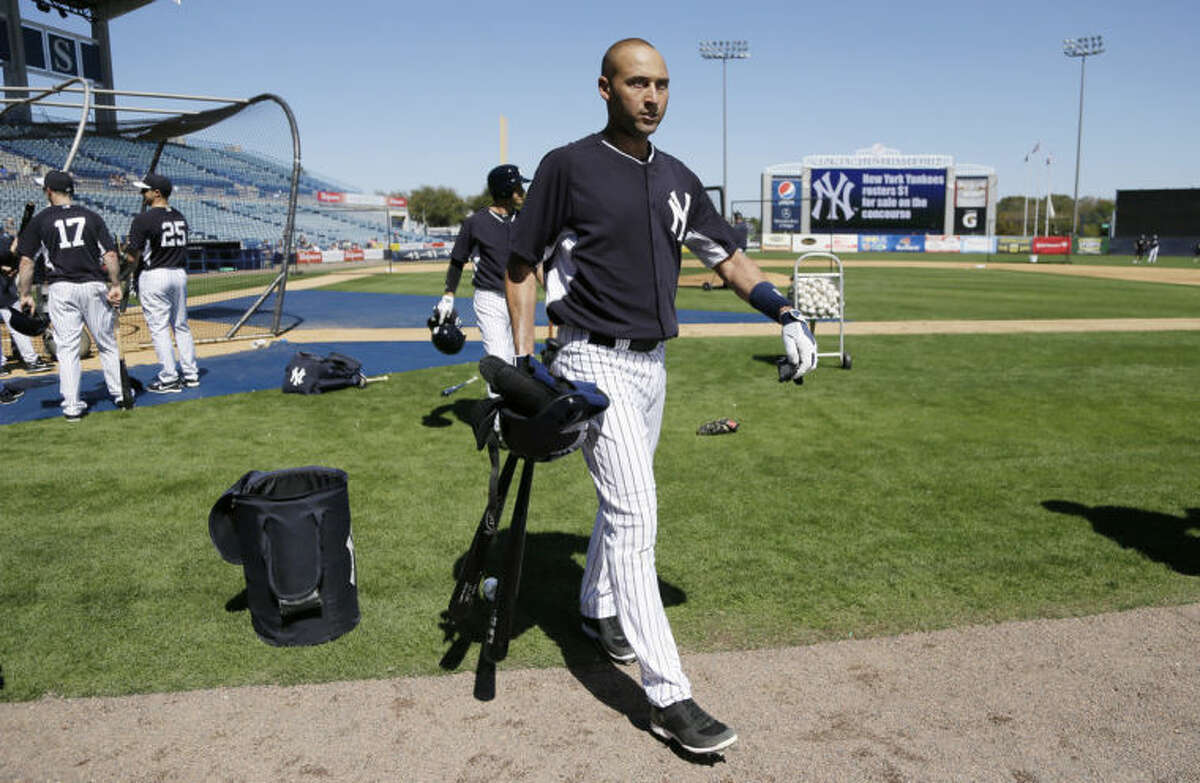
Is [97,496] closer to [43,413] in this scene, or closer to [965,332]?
[43,413]

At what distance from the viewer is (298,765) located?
2770 mm

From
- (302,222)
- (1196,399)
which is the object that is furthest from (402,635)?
(302,222)

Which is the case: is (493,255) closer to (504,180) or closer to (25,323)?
(504,180)

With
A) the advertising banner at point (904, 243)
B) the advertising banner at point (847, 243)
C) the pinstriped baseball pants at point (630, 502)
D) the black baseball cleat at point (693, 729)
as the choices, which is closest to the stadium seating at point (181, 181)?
the pinstriped baseball pants at point (630, 502)

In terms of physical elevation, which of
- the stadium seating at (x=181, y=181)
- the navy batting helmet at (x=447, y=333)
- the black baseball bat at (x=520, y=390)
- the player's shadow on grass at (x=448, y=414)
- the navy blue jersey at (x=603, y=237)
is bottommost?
the player's shadow on grass at (x=448, y=414)

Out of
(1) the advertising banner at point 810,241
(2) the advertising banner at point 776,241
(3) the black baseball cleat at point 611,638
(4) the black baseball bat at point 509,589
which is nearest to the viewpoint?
(4) the black baseball bat at point 509,589

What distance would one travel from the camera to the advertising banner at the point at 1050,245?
5038 cm

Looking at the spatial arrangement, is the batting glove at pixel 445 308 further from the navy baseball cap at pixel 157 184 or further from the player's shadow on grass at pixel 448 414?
the navy baseball cap at pixel 157 184

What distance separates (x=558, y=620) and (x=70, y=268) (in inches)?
264

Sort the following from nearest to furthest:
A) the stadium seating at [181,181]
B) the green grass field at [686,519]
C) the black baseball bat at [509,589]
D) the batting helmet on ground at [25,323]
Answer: the black baseball bat at [509,589] → the green grass field at [686,519] → the batting helmet on ground at [25,323] → the stadium seating at [181,181]

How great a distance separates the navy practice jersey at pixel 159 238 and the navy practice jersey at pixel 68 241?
1.15 metres

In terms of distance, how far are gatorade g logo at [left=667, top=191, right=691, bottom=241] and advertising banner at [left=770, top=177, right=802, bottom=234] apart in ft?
193

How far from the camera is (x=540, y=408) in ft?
→ 9.30

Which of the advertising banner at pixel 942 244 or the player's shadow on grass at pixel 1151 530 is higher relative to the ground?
the advertising banner at pixel 942 244
